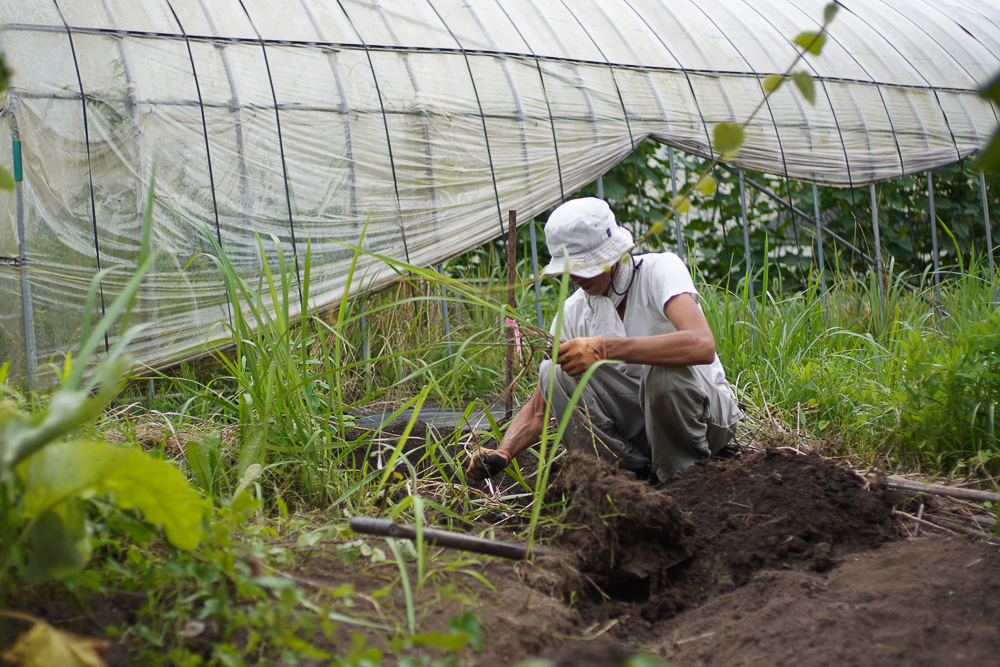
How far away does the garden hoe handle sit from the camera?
1279 millimetres

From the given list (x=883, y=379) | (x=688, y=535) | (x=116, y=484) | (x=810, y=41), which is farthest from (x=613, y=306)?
(x=116, y=484)

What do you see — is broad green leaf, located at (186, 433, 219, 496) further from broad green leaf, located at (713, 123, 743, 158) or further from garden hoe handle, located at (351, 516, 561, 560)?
broad green leaf, located at (713, 123, 743, 158)

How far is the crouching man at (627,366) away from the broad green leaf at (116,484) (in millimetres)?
1004

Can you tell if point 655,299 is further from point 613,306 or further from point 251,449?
point 251,449

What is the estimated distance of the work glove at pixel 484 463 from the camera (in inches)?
75.9

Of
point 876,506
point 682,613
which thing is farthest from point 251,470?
point 876,506

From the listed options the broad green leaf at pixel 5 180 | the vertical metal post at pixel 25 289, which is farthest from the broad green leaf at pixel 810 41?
the vertical metal post at pixel 25 289

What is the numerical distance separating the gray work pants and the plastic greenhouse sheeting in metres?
1.06

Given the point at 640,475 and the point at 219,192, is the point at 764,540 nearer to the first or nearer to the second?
the point at 640,475

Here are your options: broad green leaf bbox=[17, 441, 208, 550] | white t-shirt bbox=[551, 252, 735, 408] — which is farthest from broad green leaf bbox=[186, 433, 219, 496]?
white t-shirt bbox=[551, 252, 735, 408]

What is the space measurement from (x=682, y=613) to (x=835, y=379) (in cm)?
152

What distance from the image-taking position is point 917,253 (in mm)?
5508

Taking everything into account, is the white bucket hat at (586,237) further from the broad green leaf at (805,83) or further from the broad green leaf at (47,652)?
the broad green leaf at (47,652)

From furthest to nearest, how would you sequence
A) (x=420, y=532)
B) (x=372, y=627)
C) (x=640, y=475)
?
(x=640, y=475) < (x=420, y=532) < (x=372, y=627)
